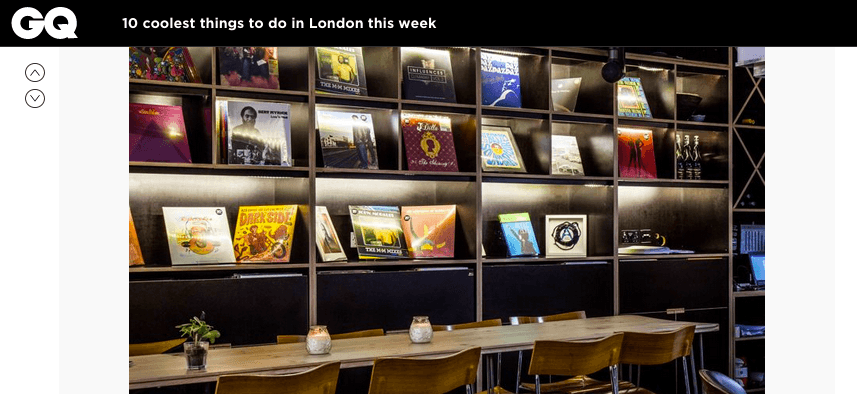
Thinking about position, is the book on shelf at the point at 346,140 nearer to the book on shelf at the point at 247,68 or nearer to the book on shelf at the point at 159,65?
the book on shelf at the point at 247,68

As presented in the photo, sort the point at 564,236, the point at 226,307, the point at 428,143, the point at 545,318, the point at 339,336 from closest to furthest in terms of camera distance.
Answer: the point at 339,336 → the point at 226,307 → the point at 545,318 → the point at 428,143 → the point at 564,236

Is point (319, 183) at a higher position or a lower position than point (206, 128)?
lower

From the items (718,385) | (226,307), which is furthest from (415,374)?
(226,307)

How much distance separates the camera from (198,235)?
4.59m

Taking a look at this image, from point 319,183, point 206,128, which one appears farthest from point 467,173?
point 206,128

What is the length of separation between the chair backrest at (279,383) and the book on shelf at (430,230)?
7.52ft

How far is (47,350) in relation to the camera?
0.62 m

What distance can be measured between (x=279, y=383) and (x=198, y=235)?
203 cm

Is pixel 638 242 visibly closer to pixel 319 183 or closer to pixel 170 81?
pixel 319 183

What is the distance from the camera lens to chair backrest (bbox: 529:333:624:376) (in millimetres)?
3578
